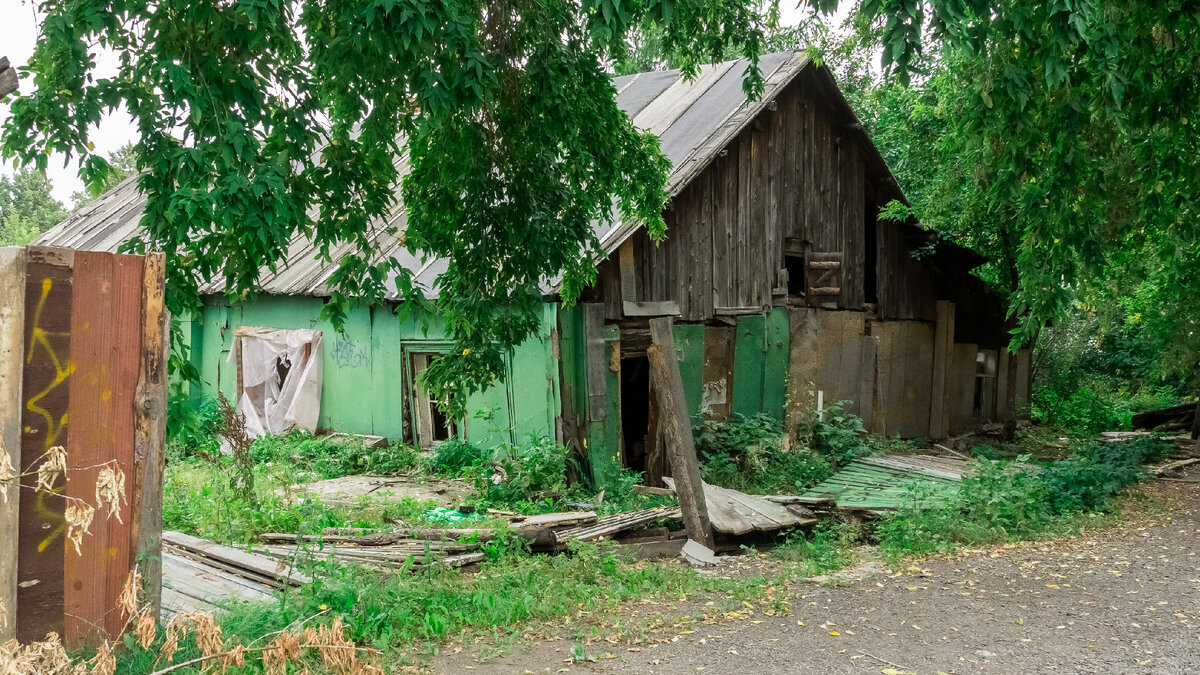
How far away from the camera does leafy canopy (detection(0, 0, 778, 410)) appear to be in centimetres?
521

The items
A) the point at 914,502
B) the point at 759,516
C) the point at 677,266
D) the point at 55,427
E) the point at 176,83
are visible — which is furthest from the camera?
the point at 677,266

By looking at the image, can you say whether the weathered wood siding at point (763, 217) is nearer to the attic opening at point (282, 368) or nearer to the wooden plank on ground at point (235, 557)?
the wooden plank on ground at point (235, 557)

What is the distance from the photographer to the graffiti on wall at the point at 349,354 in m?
14.3

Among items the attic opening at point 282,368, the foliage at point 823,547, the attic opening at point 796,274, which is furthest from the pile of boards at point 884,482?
the attic opening at point 282,368

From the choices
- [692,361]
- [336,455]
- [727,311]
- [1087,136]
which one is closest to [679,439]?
[692,361]

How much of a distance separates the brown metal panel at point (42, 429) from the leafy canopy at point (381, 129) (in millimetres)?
1152

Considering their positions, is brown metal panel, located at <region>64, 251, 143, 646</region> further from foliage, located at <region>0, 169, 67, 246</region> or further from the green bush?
foliage, located at <region>0, 169, 67, 246</region>

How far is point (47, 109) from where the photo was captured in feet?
16.9

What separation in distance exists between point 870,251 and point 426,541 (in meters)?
11.0

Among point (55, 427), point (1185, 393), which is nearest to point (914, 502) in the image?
point (55, 427)

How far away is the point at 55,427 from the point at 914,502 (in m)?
8.31

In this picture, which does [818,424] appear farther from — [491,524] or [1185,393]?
[1185,393]

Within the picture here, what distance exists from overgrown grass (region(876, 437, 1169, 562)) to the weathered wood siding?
3963mm

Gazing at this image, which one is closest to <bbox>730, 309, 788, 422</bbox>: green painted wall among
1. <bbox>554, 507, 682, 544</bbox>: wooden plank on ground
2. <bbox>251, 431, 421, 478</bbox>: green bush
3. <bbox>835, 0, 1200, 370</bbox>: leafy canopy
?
<bbox>835, 0, 1200, 370</bbox>: leafy canopy
